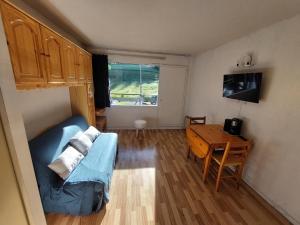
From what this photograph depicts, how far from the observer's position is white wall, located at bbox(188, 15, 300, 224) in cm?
167

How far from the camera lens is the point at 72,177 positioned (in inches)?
63.6

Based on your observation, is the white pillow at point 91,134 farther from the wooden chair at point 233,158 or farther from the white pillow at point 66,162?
the wooden chair at point 233,158

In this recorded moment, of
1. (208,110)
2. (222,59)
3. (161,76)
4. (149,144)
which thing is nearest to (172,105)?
(161,76)

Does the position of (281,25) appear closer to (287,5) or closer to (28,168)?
(287,5)

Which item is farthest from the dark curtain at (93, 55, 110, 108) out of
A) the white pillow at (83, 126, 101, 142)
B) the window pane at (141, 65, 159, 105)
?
the white pillow at (83, 126, 101, 142)

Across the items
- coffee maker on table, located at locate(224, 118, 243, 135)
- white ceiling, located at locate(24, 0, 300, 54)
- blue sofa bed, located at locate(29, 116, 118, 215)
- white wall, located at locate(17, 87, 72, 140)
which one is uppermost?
white ceiling, located at locate(24, 0, 300, 54)

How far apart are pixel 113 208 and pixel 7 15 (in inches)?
83.8

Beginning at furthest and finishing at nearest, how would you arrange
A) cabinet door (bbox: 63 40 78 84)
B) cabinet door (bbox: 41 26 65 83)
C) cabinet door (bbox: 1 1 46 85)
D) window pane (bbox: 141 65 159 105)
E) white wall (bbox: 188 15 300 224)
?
window pane (bbox: 141 65 159 105) → cabinet door (bbox: 63 40 78 84) → white wall (bbox: 188 15 300 224) → cabinet door (bbox: 41 26 65 83) → cabinet door (bbox: 1 1 46 85)

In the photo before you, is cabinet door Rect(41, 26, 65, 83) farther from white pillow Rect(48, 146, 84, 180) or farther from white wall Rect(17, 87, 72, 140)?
white pillow Rect(48, 146, 84, 180)

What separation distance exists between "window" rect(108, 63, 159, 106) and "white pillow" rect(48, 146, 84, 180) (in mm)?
2644

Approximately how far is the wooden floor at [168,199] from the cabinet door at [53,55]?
163cm

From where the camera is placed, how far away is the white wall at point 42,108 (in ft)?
5.63

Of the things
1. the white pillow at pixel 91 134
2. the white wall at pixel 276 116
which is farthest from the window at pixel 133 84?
the white wall at pixel 276 116

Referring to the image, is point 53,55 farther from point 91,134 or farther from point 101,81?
point 101,81
